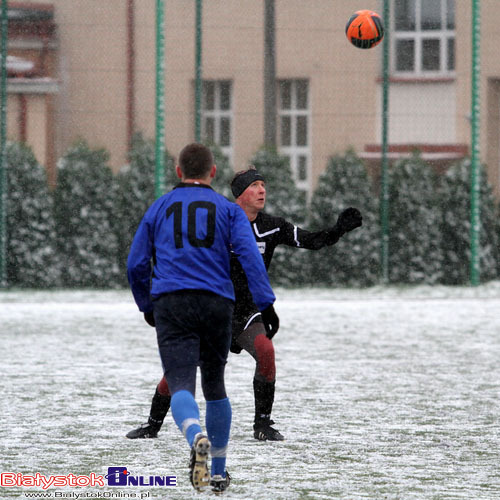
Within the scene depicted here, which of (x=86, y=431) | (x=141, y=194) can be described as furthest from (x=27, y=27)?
(x=86, y=431)

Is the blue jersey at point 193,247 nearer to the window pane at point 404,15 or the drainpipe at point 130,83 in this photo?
the drainpipe at point 130,83

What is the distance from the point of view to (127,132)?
20328mm

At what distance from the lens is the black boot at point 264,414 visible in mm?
7449

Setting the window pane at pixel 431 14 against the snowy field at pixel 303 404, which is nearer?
the snowy field at pixel 303 404

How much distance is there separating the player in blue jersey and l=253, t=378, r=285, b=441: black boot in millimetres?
1499

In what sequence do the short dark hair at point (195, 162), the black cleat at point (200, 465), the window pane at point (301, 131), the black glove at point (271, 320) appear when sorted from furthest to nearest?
the window pane at point (301, 131) → the black glove at point (271, 320) → the short dark hair at point (195, 162) → the black cleat at point (200, 465)

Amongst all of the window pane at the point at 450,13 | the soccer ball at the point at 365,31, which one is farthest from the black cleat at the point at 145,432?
the window pane at the point at 450,13

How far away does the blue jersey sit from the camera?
19.3ft

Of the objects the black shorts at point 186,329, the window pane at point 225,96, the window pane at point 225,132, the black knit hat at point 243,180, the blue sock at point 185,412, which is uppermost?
the window pane at point 225,96

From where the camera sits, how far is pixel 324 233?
7516 millimetres

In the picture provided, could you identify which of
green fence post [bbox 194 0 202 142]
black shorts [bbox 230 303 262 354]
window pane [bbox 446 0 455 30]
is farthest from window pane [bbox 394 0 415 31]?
black shorts [bbox 230 303 262 354]

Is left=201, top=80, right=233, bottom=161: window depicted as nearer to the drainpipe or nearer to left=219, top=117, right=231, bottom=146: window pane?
left=219, top=117, right=231, bottom=146: window pane

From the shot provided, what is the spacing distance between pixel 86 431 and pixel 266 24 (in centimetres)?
1374

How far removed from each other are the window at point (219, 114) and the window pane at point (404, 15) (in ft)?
11.3
